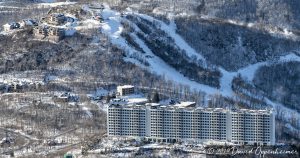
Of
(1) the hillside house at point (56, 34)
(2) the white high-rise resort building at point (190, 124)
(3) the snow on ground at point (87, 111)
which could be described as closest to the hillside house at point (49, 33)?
(1) the hillside house at point (56, 34)

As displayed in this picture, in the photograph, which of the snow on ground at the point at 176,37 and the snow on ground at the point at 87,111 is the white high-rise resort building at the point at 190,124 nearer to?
the snow on ground at the point at 87,111

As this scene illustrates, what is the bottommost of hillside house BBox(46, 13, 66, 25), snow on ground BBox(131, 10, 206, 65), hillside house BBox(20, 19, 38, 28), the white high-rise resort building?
the white high-rise resort building

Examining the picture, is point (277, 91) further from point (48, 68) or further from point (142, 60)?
point (48, 68)

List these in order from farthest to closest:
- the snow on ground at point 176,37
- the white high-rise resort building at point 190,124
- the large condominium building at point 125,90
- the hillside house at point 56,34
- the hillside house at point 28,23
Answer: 1. the hillside house at point 28,23
2. the snow on ground at point 176,37
3. the hillside house at point 56,34
4. the large condominium building at point 125,90
5. the white high-rise resort building at point 190,124

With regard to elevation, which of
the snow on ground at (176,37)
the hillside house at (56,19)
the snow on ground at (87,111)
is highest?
the hillside house at (56,19)

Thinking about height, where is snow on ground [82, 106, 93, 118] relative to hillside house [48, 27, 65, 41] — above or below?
below

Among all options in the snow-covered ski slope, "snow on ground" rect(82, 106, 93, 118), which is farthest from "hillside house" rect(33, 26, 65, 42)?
"snow on ground" rect(82, 106, 93, 118)

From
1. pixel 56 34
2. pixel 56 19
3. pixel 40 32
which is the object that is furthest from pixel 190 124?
pixel 56 19

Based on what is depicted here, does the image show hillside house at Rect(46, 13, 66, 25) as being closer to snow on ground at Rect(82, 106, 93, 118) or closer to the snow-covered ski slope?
the snow-covered ski slope

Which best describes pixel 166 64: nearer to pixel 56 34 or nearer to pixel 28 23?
pixel 56 34
